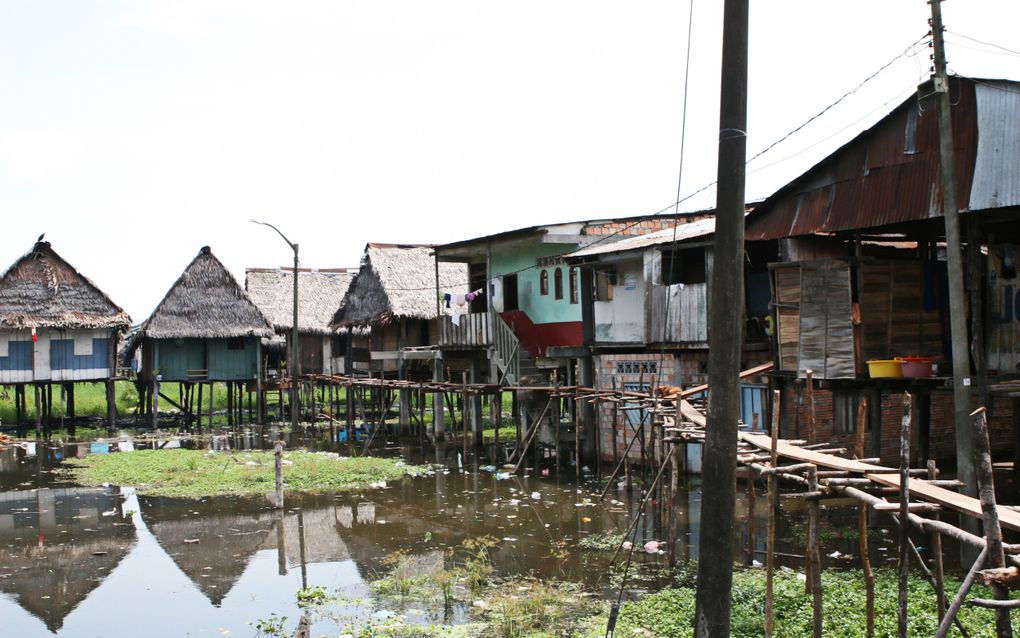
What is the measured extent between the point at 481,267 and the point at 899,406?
46.8ft

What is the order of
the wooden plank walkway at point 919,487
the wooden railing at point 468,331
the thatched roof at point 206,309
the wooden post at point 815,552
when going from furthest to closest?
1. the thatched roof at point 206,309
2. the wooden railing at point 468,331
3. the wooden post at point 815,552
4. the wooden plank walkway at point 919,487

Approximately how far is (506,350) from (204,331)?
15946 mm

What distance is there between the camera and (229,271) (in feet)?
117

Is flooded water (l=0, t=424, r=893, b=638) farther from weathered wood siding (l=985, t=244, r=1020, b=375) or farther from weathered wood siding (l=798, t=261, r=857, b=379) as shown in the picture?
A: weathered wood siding (l=985, t=244, r=1020, b=375)

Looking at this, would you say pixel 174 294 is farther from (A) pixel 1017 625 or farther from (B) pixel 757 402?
(A) pixel 1017 625

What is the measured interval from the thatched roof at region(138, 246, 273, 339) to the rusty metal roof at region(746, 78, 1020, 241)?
24788 millimetres

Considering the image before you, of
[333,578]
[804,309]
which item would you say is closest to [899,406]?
[804,309]

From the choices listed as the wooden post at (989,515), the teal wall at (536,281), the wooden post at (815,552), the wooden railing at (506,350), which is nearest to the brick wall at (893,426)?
the teal wall at (536,281)

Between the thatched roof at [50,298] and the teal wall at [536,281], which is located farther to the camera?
the thatched roof at [50,298]

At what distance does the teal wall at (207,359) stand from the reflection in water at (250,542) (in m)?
14.7

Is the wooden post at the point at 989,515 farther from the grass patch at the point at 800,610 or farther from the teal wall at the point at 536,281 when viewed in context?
the teal wall at the point at 536,281

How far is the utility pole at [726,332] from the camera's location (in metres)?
6.21

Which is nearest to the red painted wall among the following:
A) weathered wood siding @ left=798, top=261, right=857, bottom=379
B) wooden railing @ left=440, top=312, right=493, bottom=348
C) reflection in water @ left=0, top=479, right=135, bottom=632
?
wooden railing @ left=440, top=312, right=493, bottom=348

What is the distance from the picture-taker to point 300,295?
39.2 metres
